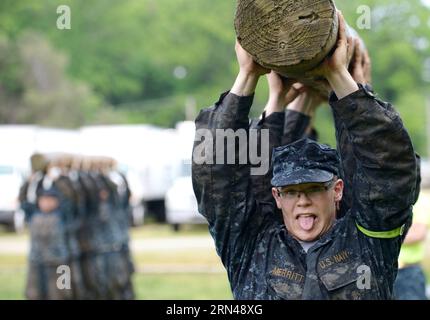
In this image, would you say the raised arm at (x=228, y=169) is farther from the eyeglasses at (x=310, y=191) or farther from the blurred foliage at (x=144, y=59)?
the blurred foliage at (x=144, y=59)

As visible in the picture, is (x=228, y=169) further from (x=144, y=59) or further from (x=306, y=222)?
(x=144, y=59)

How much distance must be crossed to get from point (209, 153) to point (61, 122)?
32708 mm

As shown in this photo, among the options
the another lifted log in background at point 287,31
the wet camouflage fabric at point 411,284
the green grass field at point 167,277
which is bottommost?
the wet camouflage fabric at point 411,284

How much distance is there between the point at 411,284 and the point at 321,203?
3631 millimetres

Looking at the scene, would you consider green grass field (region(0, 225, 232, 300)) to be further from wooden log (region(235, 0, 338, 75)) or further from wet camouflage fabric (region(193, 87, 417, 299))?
wooden log (region(235, 0, 338, 75))

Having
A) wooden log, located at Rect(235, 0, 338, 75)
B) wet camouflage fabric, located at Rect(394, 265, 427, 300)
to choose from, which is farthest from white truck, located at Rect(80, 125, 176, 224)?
wooden log, located at Rect(235, 0, 338, 75)

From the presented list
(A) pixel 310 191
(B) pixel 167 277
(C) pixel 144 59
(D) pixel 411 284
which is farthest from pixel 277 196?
(C) pixel 144 59

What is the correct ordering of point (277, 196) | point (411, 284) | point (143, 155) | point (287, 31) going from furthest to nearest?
point (143, 155) → point (411, 284) → point (277, 196) → point (287, 31)

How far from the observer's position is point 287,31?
4.07 meters

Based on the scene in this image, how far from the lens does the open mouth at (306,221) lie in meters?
4.36

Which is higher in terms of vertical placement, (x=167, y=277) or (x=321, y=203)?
(x=167, y=277)

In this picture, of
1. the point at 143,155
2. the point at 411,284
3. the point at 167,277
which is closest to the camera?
the point at 411,284

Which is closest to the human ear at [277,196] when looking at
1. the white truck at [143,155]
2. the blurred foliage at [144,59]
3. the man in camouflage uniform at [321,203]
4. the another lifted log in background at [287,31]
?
the man in camouflage uniform at [321,203]

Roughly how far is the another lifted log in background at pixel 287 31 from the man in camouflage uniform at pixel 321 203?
0.48 ft
